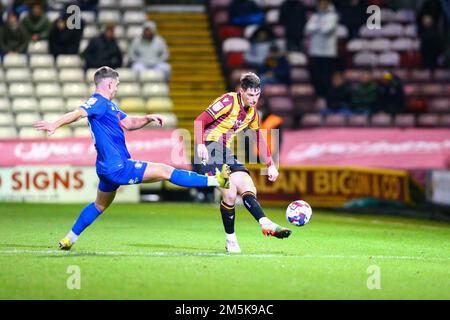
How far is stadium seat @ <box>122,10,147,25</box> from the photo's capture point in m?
25.2

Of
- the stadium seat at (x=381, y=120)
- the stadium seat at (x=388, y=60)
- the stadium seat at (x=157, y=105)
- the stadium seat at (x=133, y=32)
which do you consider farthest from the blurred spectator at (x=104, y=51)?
the stadium seat at (x=388, y=60)

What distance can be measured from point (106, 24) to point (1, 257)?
1404 centimetres

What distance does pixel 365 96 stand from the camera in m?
23.1

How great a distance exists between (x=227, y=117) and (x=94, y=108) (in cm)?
153

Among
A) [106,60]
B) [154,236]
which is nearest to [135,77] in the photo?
[106,60]

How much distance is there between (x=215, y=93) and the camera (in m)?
24.6

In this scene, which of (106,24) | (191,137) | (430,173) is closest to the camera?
(430,173)

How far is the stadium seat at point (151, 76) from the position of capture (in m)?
23.9

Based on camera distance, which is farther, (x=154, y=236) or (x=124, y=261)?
(x=154, y=236)

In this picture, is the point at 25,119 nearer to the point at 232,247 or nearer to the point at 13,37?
the point at 13,37

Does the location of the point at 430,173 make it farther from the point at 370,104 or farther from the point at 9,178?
the point at 9,178

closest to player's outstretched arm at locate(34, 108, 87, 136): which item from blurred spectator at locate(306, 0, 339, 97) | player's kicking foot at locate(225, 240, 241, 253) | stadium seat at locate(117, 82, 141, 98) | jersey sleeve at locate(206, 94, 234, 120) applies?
jersey sleeve at locate(206, 94, 234, 120)

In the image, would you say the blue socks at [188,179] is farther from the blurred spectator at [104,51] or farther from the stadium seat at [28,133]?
the blurred spectator at [104,51]
